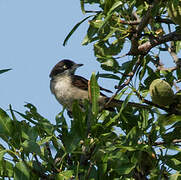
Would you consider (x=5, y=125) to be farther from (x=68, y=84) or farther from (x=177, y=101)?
(x=68, y=84)

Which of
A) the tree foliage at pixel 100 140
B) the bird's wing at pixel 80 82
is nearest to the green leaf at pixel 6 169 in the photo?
the tree foliage at pixel 100 140

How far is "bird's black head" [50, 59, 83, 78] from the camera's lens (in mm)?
6578

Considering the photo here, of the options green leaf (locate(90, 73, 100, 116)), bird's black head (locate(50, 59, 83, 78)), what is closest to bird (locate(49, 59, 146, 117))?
bird's black head (locate(50, 59, 83, 78))

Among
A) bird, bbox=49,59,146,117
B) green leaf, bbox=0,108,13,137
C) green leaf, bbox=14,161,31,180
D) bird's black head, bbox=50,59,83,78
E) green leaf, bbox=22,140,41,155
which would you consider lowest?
bird, bbox=49,59,146,117

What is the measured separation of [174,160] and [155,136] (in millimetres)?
246

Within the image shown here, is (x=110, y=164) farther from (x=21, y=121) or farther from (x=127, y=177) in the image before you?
(x=21, y=121)

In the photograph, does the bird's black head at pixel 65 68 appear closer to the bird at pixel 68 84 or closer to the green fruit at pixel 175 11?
the bird at pixel 68 84

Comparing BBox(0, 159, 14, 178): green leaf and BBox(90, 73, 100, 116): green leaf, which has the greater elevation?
BBox(90, 73, 100, 116): green leaf

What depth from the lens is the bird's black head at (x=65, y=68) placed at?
6.58 metres

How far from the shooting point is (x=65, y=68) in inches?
262

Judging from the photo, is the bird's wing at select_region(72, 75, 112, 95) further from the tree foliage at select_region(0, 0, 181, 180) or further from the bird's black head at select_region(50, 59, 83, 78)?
the tree foliage at select_region(0, 0, 181, 180)

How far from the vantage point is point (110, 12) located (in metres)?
3.15

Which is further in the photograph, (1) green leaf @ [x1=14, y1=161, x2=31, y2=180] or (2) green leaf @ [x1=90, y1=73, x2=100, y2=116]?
(2) green leaf @ [x1=90, y1=73, x2=100, y2=116]

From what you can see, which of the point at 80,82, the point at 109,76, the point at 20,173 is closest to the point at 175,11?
the point at 109,76
